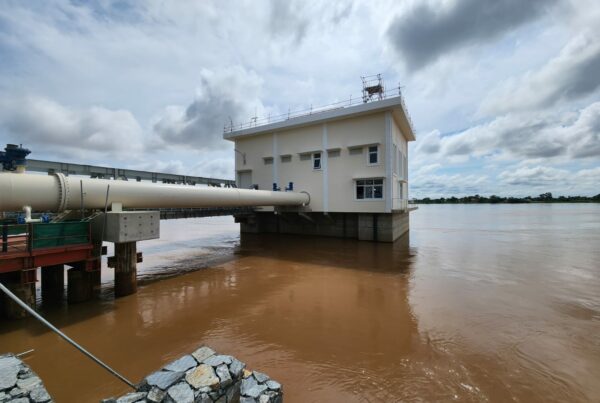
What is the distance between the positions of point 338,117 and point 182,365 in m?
20.8

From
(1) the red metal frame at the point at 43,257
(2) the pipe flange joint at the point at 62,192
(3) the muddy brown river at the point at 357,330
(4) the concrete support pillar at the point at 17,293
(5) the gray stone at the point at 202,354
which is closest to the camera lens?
(5) the gray stone at the point at 202,354

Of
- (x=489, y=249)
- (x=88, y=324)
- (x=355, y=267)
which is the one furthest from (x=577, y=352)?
(x=489, y=249)

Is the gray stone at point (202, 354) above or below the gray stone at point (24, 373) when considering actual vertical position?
below

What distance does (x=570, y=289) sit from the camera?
1098cm

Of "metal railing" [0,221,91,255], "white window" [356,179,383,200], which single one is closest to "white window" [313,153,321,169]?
"white window" [356,179,383,200]

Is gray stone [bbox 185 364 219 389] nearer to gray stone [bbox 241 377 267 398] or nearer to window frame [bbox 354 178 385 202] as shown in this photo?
gray stone [bbox 241 377 267 398]

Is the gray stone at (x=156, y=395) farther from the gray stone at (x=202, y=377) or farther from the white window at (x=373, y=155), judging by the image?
the white window at (x=373, y=155)

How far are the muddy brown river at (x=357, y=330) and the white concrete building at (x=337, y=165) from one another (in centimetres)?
815

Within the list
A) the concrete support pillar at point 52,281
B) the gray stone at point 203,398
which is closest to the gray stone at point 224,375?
the gray stone at point 203,398

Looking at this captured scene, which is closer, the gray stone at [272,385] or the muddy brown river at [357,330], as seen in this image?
the gray stone at [272,385]

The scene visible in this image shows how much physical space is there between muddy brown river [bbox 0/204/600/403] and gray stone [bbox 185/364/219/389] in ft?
5.26

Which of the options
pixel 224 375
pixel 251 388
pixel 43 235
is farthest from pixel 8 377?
pixel 43 235

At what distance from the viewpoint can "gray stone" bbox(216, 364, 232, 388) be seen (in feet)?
13.9

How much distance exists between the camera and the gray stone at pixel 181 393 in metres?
3.86
